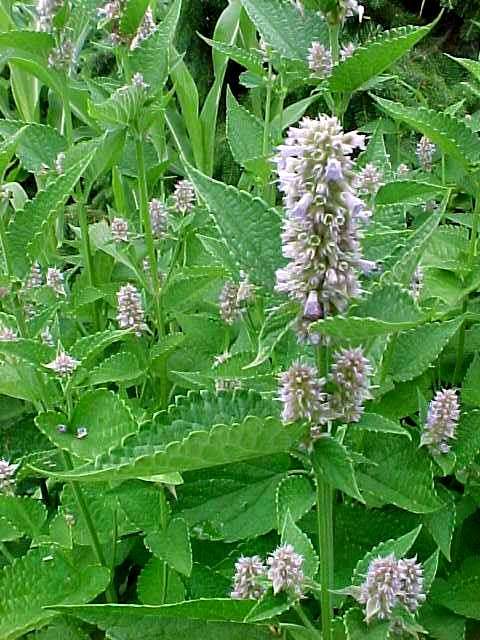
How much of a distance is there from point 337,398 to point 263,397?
A: 10 centimetres

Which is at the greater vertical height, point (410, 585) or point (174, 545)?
point (410, 585)

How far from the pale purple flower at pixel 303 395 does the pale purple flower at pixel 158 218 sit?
3.88 feet

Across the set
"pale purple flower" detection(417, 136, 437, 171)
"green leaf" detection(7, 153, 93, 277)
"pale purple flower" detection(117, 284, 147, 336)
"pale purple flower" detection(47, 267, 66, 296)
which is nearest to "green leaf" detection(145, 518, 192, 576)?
"pale purple flower" detection(117, 284, 147, 336)

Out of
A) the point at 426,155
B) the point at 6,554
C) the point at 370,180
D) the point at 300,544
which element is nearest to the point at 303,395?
the point at 300,544

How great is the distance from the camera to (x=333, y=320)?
2.93 feet

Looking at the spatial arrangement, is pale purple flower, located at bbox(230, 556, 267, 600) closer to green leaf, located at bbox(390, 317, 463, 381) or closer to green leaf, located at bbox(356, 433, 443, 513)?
green leaf, located at bbox(356, 433, 443, 513)

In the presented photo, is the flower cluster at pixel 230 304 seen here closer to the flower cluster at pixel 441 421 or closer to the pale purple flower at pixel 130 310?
the pale purple flower at pixel 130 310

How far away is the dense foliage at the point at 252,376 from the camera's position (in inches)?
38.7

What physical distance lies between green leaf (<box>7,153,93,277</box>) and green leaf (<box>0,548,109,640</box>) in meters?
0.61

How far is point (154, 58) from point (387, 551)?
1143mm

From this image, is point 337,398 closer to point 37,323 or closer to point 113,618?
point 113,618

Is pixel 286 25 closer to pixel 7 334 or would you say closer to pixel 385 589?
pixel 7 334

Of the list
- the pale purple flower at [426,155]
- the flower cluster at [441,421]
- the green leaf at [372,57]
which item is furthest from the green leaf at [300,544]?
the pale purple flower at [426,155]

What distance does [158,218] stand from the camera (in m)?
2.17
